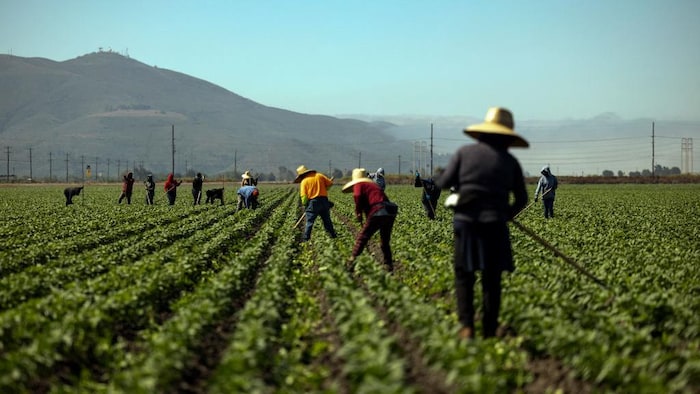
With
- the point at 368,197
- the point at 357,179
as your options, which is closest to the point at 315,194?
the point at 357,179

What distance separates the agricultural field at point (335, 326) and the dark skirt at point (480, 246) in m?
0.67

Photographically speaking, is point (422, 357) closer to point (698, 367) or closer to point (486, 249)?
point (486, 249)

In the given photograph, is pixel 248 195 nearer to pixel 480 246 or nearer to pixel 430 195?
pixel 430 195

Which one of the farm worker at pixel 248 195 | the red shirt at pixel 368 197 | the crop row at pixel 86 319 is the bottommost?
the crop row at pixel 86 319

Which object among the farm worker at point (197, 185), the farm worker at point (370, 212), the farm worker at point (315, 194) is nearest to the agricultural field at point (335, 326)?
the farm worker at point (370, 212)

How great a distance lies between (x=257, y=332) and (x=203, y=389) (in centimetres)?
74

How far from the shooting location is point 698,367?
5.74 metres

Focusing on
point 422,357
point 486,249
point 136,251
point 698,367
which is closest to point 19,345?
point 422,357

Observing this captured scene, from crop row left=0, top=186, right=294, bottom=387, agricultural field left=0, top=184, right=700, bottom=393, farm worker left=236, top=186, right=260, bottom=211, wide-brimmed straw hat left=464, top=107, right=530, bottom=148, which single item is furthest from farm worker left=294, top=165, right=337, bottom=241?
farm worker left=236, top=186, right=260, bottom=211

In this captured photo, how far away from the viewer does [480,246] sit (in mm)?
7070

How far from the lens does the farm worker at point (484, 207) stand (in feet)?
23.1

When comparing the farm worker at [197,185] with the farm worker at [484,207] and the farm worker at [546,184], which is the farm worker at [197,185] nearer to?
the farm worker at [546,184]

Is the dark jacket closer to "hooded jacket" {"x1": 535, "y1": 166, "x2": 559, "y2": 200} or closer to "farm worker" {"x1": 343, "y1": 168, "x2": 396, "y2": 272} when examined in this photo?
"farm worker" {"x1": 343, "y1": 168, "x2": 396, "y2": 272}

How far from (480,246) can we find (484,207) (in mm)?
390
